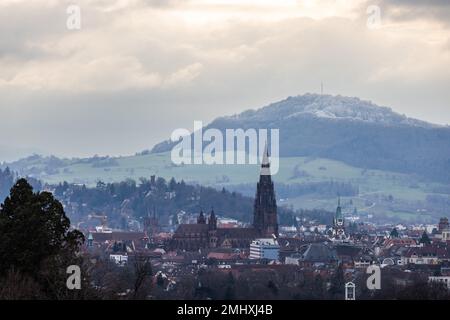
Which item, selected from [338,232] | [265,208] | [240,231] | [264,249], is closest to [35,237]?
[264,249]

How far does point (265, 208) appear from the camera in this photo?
542 feet

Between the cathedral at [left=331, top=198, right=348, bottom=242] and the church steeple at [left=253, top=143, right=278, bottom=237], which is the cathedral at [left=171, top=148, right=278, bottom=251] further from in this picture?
the cathedral at [left=331, top=198, right=348, bottom=242]

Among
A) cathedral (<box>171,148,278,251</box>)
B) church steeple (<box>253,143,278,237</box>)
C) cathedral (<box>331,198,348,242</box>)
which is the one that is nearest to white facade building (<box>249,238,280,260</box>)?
cathedral (<box>171,148,278,251</box>)

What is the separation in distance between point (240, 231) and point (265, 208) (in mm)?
3198

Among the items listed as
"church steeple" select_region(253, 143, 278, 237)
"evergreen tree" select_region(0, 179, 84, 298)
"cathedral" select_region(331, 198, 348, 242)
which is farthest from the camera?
"cathedral" select_region(331, 198, 348, 242)

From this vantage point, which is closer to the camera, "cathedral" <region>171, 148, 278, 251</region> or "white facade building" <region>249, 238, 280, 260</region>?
"white facade building" <region>249, 238, 280, 260</region>

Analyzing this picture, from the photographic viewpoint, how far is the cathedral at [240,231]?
162 metres

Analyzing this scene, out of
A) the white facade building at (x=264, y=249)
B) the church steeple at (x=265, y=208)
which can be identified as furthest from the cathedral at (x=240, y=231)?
the white facade building at (x=264, y=249)

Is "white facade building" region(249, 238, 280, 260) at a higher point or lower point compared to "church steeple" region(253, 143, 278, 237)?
lower

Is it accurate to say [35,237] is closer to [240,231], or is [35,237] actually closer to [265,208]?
[265,208]

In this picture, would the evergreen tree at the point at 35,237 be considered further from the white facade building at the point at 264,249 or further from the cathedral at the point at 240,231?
the cathedral at the point at 240,231

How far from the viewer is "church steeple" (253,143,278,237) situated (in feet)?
535
